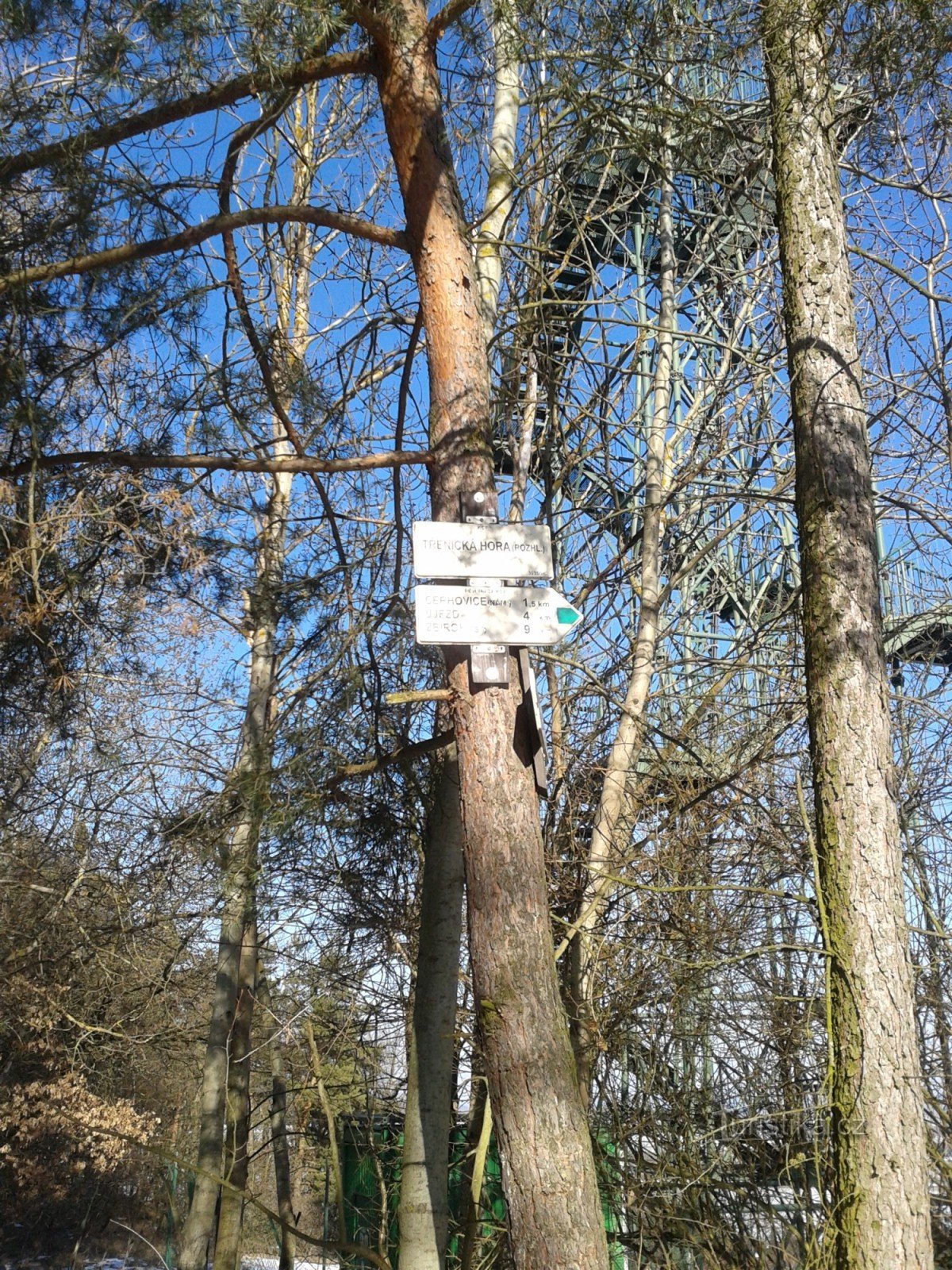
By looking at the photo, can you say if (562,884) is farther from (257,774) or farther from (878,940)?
(878,940)

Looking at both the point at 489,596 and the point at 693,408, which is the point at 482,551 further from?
the point at 693,408

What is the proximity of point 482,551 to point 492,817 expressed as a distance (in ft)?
2.79

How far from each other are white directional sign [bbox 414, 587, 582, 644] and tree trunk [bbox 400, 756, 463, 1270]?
1.19 m

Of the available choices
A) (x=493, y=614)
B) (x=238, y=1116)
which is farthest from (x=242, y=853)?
(x=238, y=1116)

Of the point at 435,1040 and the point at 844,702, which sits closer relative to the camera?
the point at 844,702

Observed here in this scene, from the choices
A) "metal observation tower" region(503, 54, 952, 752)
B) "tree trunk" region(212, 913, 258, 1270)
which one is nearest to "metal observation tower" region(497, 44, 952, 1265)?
"metal observation tower" region(503, 54, 952, 752)

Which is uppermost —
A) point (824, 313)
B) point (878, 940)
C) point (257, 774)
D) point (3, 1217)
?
point (824, 313)

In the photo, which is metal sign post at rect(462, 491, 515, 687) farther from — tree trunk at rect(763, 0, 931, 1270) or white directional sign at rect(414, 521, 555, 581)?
tree trunk at rect(763, 0, 931, 1270)

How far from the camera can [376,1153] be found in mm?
6305

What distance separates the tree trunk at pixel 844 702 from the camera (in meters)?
3.15

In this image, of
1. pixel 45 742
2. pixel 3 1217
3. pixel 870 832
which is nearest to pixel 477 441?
pixel 870 832

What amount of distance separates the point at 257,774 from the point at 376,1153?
2.60 metres

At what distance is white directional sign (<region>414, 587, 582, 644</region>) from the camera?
11.3 feet

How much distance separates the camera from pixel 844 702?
3.58m
